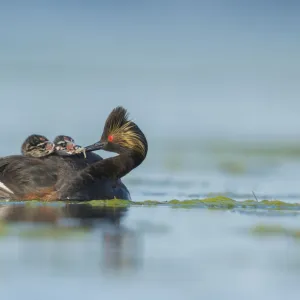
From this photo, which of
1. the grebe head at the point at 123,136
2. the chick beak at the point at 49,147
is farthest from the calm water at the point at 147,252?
the chick beak at the point at 49,147

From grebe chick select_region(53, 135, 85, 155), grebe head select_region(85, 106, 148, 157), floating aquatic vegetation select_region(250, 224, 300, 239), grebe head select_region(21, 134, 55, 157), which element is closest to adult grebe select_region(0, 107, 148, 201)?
grebe head select_region(85, 106, 148, 157)

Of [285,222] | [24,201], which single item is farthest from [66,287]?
[24,201]

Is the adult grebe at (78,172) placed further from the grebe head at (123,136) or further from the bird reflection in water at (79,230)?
the bird reflection in water at (79,230)

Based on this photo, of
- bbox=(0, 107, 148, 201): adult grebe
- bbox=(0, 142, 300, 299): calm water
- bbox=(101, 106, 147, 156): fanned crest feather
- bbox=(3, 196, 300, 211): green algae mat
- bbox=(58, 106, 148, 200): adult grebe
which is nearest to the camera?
bbox=(0, 142, 300, 299): calm water

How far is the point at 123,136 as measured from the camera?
17.2m

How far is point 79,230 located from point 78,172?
12.0ft

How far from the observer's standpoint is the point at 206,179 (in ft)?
62.4

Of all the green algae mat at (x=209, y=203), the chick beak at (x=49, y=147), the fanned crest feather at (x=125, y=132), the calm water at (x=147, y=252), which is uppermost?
the fanned crest feather at (x=125, y=132)

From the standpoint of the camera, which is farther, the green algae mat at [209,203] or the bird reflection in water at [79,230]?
the green algae mat at [209,203]

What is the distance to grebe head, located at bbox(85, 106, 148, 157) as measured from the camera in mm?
17188

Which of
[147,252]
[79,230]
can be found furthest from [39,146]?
[147,252]

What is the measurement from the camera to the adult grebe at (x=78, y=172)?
1633 cm

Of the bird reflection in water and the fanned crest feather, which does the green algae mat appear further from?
the fanned crest feather

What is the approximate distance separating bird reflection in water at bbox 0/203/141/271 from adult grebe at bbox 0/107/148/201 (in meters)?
0.55
